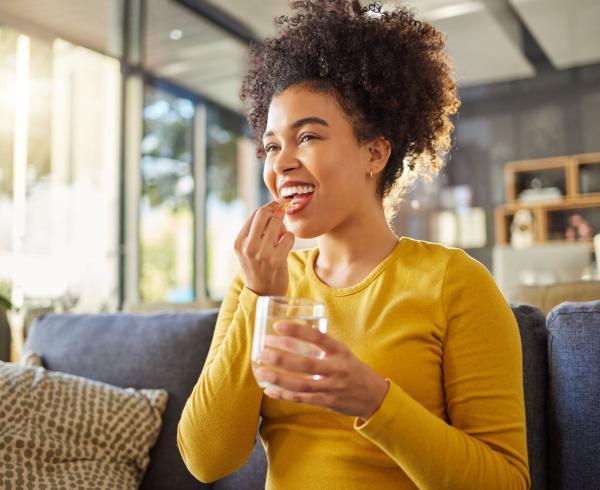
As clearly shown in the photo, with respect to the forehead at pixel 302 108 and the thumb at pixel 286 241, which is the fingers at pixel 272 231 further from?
the forehead at pixel 302 108

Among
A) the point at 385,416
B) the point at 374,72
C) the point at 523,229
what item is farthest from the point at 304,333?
the point at 523,229

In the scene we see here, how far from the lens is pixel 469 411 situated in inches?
38.6

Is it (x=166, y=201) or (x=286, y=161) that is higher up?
(x=166, y=201)

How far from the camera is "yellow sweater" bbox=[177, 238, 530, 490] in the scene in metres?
0.98

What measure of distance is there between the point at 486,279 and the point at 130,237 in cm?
428

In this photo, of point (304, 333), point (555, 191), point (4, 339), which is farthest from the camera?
point (555, 191)

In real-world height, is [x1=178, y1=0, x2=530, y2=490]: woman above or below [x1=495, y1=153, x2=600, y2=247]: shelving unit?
below

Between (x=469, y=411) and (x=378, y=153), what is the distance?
Result: 1.66ft

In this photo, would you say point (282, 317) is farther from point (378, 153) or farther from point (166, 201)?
point (166, 201)

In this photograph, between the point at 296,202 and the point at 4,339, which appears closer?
the point at 296,202

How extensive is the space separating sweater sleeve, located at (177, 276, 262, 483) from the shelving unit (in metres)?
6.31

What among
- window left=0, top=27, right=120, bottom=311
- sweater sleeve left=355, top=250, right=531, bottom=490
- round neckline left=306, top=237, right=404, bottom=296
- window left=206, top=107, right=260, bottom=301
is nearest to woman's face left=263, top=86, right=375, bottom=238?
round neckline left=306, top=237, right=404, bottom=296

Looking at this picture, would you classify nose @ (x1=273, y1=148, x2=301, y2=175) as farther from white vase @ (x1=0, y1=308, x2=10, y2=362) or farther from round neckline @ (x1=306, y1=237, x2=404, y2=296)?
white vase @ (x1=0, y1=308, x2=10, y2=362)

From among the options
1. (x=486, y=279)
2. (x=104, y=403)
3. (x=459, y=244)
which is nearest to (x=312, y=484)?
(x=486, y=279)
